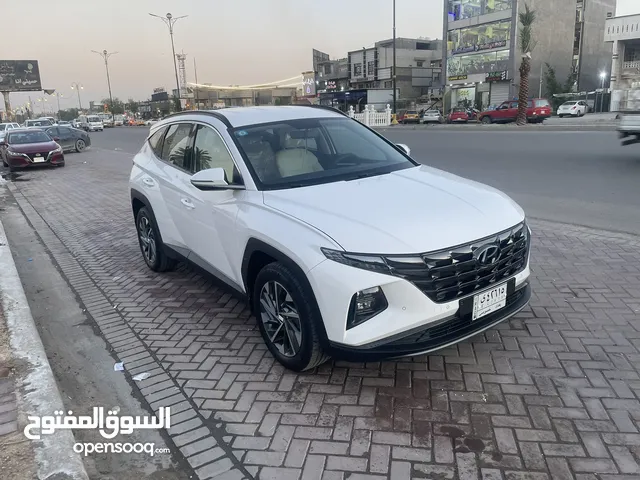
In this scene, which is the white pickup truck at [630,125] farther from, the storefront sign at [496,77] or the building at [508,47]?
the storefront sign at [496,77]

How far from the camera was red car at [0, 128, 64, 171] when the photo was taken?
18094mm

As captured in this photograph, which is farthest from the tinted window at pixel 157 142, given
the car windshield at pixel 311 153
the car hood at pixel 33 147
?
the car hood at pixel 33 147

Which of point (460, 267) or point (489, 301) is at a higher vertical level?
point (460, 267)

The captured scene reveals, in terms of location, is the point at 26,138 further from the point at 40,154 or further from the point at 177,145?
the point at 177,145

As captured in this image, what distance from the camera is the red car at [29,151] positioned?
59.4 ft

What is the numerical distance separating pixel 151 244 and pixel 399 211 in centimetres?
369

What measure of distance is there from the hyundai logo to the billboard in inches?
3334

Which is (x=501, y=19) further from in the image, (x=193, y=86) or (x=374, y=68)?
(x=193, y=86)

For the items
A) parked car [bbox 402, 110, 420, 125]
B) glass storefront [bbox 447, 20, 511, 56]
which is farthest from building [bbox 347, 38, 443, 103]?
parked car [bbox 402, 110, 420, 125]

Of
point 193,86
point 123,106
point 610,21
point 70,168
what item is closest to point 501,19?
point 610,21

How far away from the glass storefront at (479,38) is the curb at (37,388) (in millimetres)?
52477

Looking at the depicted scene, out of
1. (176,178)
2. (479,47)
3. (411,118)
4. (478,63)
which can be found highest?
(479,47)

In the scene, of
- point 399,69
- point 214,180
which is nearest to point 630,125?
point 214,180

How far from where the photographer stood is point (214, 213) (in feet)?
13.8
